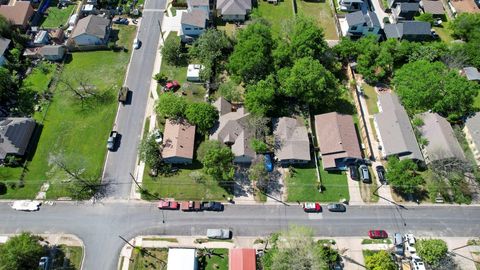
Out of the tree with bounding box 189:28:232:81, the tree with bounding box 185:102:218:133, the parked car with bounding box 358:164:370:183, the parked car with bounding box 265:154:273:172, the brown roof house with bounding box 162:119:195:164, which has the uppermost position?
the tree with bounding box 189:28:232:81

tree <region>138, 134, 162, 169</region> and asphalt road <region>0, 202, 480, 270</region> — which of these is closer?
asphalt road <region>0, 202, 480, 270</region>

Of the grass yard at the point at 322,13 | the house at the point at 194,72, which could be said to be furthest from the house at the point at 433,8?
the house at the point at 194,72

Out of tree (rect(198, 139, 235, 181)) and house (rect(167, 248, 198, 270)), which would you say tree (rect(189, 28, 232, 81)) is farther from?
house (rect(167, 248, 198, 270))

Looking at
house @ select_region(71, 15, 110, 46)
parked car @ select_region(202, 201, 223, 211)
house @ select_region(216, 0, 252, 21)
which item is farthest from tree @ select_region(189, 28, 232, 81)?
parked car @ select_region(202, 201, 223, 211)

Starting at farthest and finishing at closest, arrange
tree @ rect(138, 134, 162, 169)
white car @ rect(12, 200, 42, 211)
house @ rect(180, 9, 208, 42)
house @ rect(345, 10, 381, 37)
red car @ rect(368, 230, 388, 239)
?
house @ rect(345, 10, 381, 37), house @ rect(180, 9, 208, 42), tree @ rect(138, 134, 162, 169), white car @ rect(12, 200, 42, 211), red car @ rect(368, 230, 388, 239)

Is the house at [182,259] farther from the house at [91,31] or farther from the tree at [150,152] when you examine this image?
the house at [91,31]

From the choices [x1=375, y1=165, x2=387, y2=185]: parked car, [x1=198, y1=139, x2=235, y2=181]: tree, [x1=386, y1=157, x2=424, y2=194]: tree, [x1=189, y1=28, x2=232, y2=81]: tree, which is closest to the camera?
[x1=198, y1=139, x2=235, y2=181]: tree

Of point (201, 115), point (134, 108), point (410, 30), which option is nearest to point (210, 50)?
point (201, 115)
